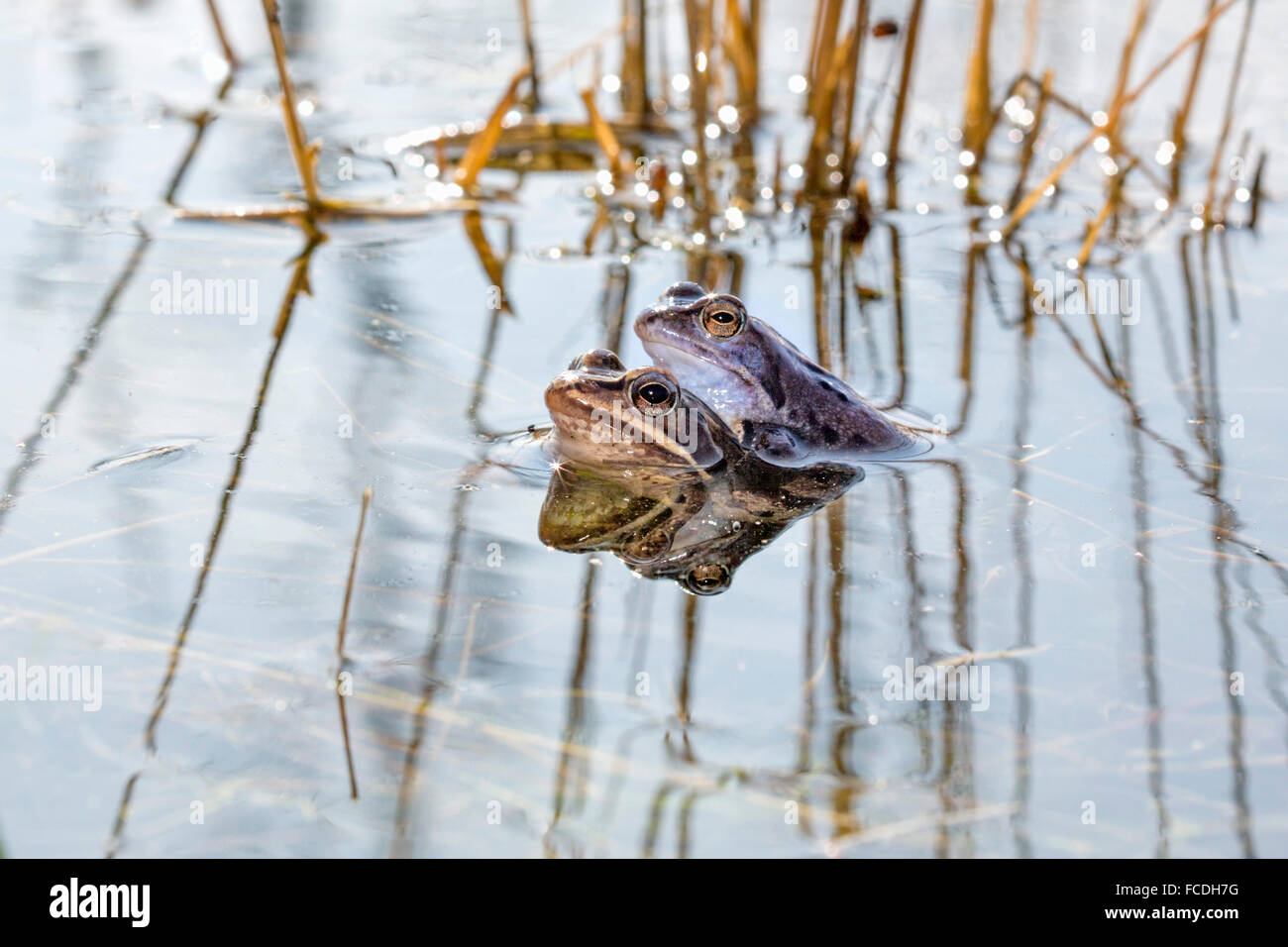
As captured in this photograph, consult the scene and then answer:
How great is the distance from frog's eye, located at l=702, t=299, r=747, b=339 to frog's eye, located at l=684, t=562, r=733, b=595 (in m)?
1.16

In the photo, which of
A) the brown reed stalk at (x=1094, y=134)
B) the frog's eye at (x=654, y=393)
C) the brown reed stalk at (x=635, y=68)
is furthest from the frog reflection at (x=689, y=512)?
the brown reed stalk at (x=635, y=68)

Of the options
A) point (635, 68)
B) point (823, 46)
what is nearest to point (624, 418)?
point (823, 46)

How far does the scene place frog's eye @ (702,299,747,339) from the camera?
4.81 metres

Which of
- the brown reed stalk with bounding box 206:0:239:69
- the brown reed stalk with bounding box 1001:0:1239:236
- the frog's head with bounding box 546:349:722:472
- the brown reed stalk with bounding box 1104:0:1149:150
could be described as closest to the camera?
the frog's head with bounding box 546:349:722:472

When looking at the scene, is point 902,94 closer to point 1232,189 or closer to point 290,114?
point 1232,189

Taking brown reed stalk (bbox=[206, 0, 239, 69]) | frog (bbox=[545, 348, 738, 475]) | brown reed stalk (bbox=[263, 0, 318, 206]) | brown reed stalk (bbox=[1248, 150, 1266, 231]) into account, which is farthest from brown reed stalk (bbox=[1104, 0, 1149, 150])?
brown reed stalk (bbox=[206, 0, 239, 69])

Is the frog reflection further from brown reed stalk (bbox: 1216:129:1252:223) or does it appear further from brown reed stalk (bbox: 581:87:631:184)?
brown reed stalk (bbox: 1216:129:1252:223)

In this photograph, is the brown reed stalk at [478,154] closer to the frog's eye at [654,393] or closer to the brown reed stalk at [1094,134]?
the brown reed stalk at [1094,134]

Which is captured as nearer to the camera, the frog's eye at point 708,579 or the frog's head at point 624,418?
the frog's eye at point 708,579

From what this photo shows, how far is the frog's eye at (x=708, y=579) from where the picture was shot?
150 inches

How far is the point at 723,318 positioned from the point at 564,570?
4.54 feet

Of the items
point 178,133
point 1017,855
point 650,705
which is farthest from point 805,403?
point 178,133

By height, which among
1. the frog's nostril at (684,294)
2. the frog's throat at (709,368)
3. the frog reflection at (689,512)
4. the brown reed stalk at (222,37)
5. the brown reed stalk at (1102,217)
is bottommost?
the frog reflection at (689,512)
